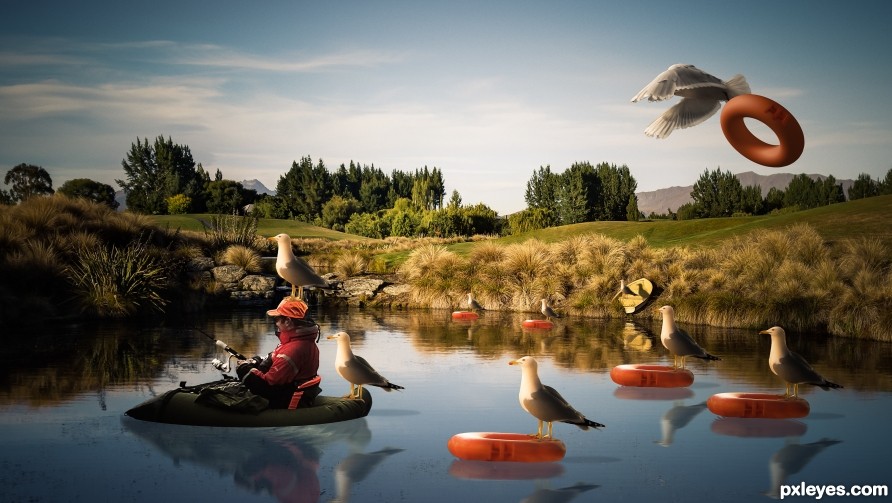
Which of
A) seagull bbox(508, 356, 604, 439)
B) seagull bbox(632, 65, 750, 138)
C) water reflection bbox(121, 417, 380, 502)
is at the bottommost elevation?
water reflection bbox(121, 417, 380, 502)

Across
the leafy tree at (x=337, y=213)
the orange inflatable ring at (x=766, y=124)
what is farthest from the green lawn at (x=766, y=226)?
the leafy tree at (x=337, y=213)

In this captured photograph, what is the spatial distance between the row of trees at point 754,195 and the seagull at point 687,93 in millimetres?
61275

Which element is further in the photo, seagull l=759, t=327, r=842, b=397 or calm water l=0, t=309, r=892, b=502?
seagull l=759, t=327, r=842, b=397

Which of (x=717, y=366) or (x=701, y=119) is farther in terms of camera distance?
(x=717, y=366)

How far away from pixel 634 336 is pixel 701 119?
11.3 metres

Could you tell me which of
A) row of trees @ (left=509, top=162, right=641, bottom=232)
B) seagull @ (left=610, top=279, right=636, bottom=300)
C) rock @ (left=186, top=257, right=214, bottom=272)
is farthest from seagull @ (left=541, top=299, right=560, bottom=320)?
row of trees @ (left=509, top=162, right=641, bottom=232)

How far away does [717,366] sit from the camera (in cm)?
1510

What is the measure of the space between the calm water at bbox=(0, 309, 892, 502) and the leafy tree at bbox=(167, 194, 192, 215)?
69443 mm

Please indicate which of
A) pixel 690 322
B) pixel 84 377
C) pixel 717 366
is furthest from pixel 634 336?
pixel 84 377

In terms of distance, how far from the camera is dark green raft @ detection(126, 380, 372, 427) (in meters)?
9.54

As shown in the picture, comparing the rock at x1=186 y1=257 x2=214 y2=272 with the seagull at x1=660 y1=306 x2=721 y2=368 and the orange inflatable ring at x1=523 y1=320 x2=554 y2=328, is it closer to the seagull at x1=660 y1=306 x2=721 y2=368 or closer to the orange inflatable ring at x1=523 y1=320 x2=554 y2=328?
the orange inflatable ring at x1=523 y1=320 x2=554 y2=328

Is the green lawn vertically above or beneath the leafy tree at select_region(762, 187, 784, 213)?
beneath

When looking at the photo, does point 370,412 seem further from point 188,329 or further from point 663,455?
point 188,329

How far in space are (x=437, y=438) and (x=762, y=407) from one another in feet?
13.3
